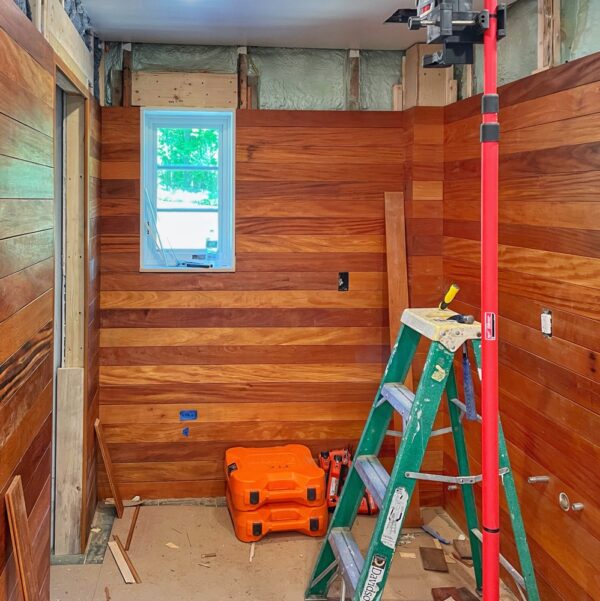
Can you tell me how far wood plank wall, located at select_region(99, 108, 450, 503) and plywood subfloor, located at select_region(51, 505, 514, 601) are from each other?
1.31 ft

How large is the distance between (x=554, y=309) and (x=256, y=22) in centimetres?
193

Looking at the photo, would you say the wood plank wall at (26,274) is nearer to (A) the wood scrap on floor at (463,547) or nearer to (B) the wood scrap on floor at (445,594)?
(B) the wood scrap on floor at (445,594)

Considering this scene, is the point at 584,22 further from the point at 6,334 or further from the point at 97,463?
the point at 97,463

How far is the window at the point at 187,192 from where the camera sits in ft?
13.1

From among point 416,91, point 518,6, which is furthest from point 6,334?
point 416,91

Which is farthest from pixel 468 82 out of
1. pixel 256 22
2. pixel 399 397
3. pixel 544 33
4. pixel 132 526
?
pixel 132 526

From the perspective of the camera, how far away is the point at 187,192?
4.05 m

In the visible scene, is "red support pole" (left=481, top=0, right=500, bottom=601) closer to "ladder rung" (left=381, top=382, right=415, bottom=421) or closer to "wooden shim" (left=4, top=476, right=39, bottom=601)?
"ladder rung" (left=381, top=382, right=415, bottom=421)

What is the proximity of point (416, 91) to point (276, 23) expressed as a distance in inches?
33.9

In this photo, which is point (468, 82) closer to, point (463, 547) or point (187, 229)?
point (187, 229)

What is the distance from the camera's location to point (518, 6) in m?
2.97

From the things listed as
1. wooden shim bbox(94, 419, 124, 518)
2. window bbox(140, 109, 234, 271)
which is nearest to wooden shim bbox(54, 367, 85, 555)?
wooden shim bbox(94, 419, 124, 518)

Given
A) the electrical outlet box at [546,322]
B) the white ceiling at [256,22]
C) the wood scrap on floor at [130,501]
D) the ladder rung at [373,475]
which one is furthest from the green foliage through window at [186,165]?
the electrical outlet box at [546,322]

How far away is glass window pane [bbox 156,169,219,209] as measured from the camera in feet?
13.3
